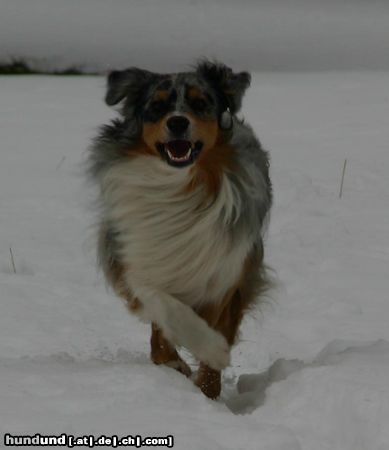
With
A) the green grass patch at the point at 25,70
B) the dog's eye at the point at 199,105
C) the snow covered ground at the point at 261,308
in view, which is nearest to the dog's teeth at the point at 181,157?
the dog's eye at the point at 199,105

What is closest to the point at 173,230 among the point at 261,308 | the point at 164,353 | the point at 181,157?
the point at 181,157

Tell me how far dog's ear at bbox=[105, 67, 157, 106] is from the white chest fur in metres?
0.39

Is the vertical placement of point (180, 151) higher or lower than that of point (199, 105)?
lower

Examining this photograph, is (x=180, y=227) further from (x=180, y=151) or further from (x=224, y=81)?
(x=224, y=81)

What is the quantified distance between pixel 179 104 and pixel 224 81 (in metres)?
0.41

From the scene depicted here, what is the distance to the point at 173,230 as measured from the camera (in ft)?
15.2

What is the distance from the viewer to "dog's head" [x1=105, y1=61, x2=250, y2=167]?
4402 millimetres

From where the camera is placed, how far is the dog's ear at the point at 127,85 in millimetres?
4766

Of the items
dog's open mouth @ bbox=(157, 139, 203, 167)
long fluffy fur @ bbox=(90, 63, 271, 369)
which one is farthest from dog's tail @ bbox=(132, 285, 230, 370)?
dog's open mouth @ bbox=(157, 139, 203, 167)

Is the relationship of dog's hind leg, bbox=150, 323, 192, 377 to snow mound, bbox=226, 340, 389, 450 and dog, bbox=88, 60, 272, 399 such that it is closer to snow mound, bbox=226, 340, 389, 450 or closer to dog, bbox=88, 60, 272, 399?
dog, bbox=88, 60, 272, 399

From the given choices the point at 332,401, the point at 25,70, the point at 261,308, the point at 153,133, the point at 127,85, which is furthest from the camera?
the point at 25,70

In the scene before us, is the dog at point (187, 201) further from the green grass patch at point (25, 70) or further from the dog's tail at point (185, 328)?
the green grass patch at point (25, 70)

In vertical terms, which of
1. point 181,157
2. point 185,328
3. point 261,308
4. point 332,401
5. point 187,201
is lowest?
point 261,308

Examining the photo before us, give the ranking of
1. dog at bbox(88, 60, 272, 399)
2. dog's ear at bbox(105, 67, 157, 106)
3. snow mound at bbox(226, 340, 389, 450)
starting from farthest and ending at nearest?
1. dog's ear at bbox(105, 67, 157, 106)
2. dog at bbox(88, 60, 272, 399)
3. snow mound at bbox(226, 340, 389, 450)
